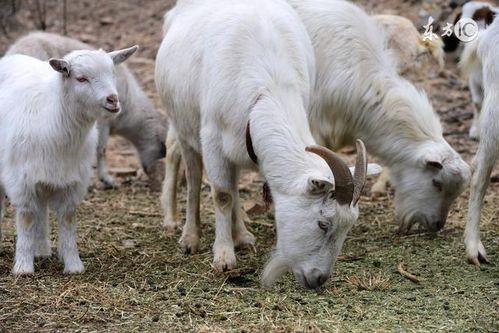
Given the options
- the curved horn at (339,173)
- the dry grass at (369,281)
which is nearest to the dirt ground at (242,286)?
the dry grass at (369,281)

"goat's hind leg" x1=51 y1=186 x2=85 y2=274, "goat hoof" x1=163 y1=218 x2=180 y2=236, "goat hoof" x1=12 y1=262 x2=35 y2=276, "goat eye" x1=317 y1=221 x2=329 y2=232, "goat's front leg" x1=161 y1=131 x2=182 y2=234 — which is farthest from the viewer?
"goat's front leg" x1=161 y1=131 x2=182 y2=234

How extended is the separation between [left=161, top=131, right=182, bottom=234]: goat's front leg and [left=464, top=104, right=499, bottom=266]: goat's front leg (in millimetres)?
2415

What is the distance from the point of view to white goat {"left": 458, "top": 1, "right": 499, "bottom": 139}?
6820 mm

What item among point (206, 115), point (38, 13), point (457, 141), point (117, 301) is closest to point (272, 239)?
point (206, 115)

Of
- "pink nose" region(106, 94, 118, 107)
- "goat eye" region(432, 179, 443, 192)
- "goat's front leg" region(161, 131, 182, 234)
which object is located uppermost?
"pink nose" region(106, 94, 118, 107)

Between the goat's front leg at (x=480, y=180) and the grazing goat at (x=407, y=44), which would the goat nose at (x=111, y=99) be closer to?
the goat's front leg at (x=480, y=180)

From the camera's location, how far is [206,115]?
5.99 meters

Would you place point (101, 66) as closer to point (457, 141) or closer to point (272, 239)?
point (272, 239)

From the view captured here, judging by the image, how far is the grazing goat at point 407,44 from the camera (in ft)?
26.4

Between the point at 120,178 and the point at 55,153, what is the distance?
4.11 meters

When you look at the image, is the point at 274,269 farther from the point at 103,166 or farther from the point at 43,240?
the point at 103,166

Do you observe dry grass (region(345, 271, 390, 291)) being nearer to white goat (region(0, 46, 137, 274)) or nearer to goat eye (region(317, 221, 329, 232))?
goat eye (region(317, 221, 329, 232))

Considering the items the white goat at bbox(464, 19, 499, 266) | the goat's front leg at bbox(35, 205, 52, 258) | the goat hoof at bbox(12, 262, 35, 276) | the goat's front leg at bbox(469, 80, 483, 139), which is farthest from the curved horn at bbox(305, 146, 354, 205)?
the goat's front leg at bbox(469, 80, 483, 139)

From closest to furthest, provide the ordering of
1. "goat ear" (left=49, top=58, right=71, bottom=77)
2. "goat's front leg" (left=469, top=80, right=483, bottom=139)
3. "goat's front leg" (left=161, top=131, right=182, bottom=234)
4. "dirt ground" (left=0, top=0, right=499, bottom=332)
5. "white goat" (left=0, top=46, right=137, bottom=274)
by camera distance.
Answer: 1. "dirt ground" (left=0, top=0, right=499, bottom=332)
2. "goat ear" (left=49, top=58, right=71, bottom=77)
3. "white goat" (left=0, top=46, right=137, bottom=274)
4. "goat's front leg" (left=161, top=131, right=182, bottom=234)
5. "goat's front leg" (left=469, top=80, right=483, bottom=139)
